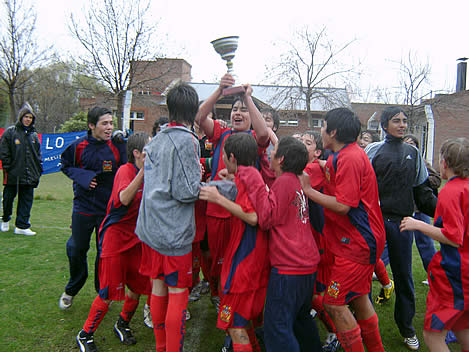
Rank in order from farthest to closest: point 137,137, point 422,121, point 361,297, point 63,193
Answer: point 422,121
point 63,193
point 137,137
point 361,297

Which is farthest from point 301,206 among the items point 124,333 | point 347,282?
point 124,333

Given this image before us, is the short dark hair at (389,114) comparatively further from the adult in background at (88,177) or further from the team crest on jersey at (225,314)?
the adult in background at (88,177)

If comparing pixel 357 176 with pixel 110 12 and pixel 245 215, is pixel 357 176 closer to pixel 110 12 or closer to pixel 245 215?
pixel 245 215

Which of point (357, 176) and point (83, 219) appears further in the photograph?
point (83, 219)

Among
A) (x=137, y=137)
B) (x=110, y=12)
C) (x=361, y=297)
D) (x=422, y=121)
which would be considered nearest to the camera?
(x=361, y=297)

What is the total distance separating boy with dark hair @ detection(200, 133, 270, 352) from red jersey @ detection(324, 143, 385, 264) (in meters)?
0.65

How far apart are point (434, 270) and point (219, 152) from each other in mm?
2069

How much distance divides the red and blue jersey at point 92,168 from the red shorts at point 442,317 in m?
3.20

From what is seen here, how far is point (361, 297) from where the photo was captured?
2.78 meters

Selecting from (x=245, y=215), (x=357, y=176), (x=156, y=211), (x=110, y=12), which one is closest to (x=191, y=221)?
(x=156, y=211)

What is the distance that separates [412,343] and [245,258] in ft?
7.11

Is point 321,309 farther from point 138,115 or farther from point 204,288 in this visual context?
point 138,115

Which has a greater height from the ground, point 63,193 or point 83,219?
point 83,219

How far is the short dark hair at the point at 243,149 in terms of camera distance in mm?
2533
